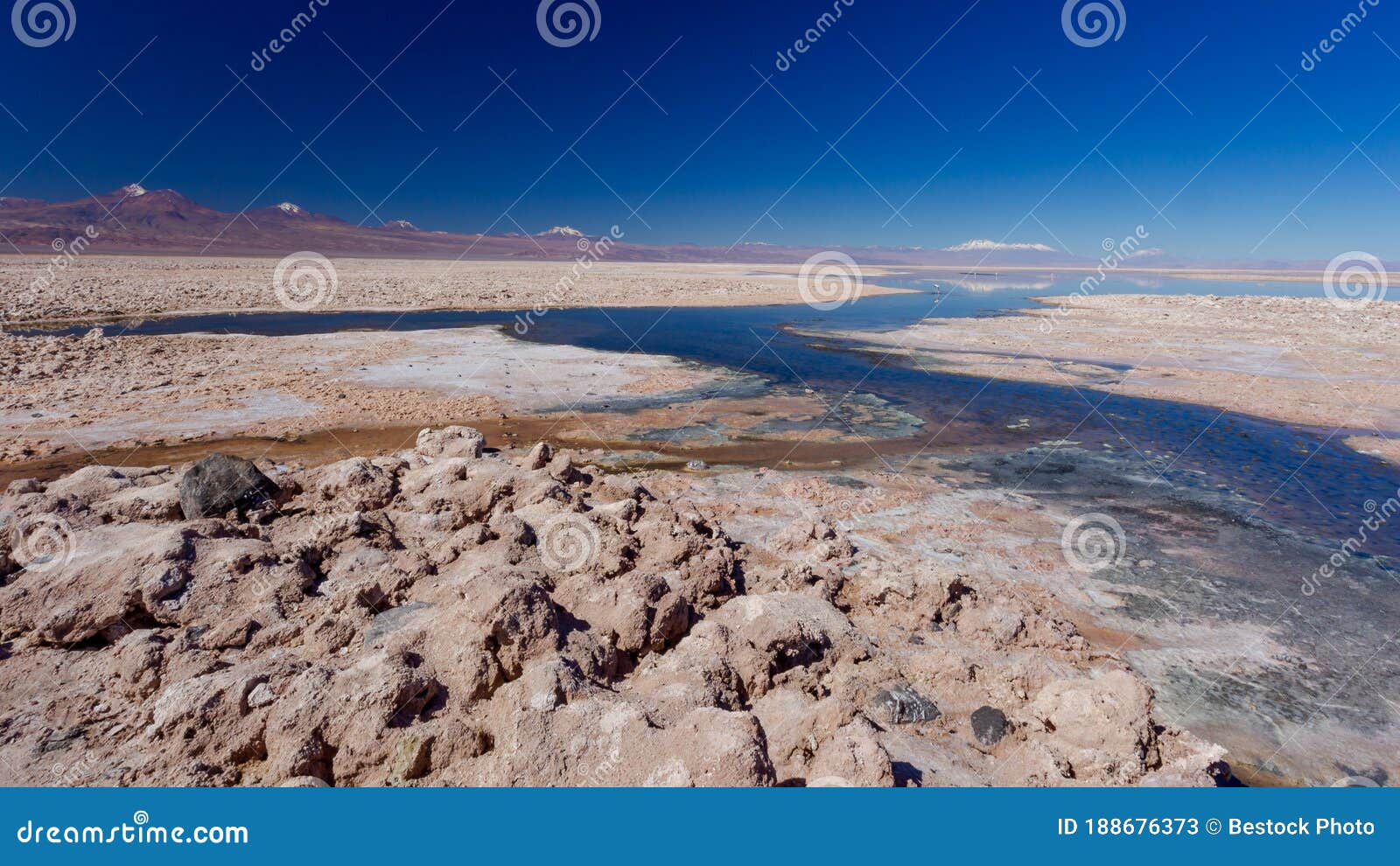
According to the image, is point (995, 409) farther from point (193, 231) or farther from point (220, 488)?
point (193, 231)

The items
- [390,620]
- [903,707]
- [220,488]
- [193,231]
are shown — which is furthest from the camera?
[193,231]

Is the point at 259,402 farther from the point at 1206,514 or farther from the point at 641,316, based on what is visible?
the point at 641,316

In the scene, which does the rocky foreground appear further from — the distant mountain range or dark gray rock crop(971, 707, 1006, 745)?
the distant mountain range

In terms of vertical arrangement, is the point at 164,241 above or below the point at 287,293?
above

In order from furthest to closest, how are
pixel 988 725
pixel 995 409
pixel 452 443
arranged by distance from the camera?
pixel 995 409 < pixel 452 443 < pixel 988 725

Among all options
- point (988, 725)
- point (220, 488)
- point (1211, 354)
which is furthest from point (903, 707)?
point (1211, 354)

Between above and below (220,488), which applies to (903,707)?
below

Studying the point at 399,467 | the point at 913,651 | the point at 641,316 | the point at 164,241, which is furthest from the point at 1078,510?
the point at 164,241
